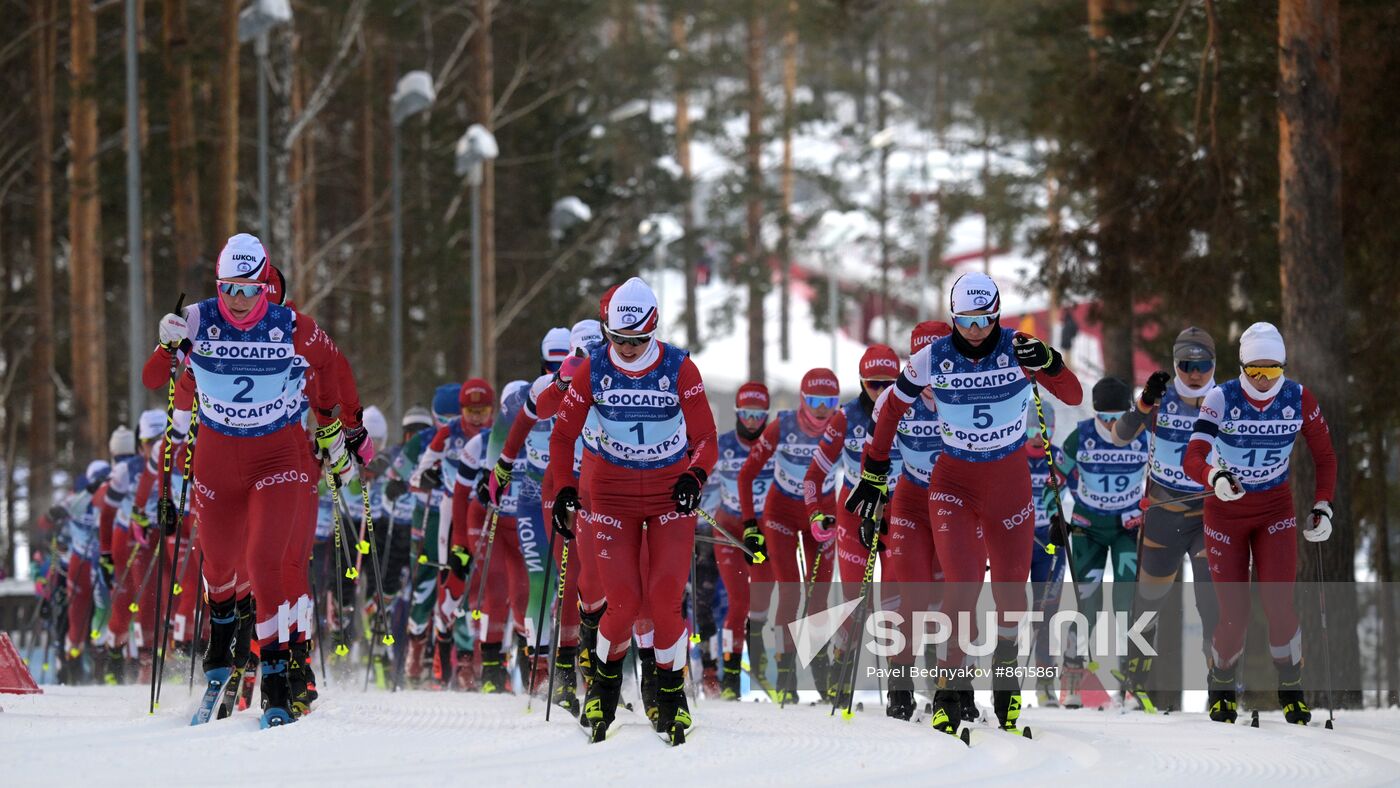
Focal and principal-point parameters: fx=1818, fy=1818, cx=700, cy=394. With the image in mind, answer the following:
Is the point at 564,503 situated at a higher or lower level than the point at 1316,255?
lower

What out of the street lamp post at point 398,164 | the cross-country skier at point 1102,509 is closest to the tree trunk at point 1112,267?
the cross-country skier at point 1102,509

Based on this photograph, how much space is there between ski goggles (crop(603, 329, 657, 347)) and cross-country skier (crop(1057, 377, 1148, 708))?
16.8ft

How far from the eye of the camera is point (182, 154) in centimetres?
2941

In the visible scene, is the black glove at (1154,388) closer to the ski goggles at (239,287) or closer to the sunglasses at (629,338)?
the sunglasses at (629,338)

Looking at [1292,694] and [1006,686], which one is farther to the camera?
[1292,694]

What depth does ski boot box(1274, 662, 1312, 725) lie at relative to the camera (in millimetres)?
10227

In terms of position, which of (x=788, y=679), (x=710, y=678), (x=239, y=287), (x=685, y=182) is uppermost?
(x=685, y=182)

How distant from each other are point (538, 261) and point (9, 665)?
29489mm

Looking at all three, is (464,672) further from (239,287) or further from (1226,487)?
(1226,487)

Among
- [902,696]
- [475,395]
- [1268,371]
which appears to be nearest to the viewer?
[902,696]

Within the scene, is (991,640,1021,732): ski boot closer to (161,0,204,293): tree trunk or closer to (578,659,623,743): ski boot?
(578,659,623,743): ski boot

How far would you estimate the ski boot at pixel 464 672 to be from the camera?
1459cm

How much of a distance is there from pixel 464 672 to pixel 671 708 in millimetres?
6291

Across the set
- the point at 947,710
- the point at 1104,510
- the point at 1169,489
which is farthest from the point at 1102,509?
the point at 947,710
